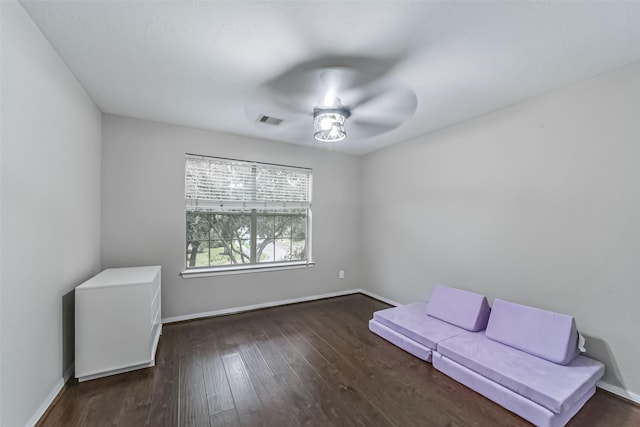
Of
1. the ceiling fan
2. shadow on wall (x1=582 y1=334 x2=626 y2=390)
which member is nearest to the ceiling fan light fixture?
the ceiling fan

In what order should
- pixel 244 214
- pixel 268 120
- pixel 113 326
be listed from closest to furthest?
pixel 113 326, pixel 268 120, pixel 244 214

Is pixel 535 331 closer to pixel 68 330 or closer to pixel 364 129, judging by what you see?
pixel 364 129

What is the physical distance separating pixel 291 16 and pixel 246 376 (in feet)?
8.53

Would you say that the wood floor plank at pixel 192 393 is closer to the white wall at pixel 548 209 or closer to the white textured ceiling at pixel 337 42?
the white textured ceiling at pixel 337 42

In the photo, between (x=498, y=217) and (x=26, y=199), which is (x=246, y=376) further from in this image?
(x=498, y=217)

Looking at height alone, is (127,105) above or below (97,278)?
above

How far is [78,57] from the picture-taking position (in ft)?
6.09

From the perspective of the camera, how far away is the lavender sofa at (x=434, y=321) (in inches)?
95.6

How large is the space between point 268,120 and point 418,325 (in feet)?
9.16

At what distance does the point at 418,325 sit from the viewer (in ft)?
8.59

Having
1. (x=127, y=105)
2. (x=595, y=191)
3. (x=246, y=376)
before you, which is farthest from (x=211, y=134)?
(x=595, y=191)

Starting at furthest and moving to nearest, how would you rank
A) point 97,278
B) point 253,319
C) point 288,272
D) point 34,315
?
point 288,272 → point 253,319 → point 97,278 → point 34,315

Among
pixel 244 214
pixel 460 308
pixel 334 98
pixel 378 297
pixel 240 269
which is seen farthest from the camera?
pixel 378 297

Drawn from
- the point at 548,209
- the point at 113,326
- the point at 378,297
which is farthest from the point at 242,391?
the point at 548,209
